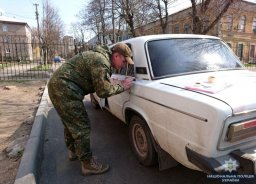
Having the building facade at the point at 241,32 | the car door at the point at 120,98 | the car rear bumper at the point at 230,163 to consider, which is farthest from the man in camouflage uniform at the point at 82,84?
the building facade at the point at 241,32

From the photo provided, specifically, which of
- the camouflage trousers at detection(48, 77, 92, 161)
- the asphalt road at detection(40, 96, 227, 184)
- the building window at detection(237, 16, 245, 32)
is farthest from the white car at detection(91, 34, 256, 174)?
the building window at detection(237, 16, 245, 32)

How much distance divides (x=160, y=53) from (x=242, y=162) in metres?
1.82

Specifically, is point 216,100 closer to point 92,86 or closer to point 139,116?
point 139,116

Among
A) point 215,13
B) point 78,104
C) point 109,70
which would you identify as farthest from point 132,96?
point 215,13

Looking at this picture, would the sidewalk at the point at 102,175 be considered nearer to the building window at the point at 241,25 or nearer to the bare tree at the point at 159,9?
the bare tree at the point at 159,9

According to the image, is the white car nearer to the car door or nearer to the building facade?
the car door

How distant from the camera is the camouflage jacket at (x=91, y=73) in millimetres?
2930

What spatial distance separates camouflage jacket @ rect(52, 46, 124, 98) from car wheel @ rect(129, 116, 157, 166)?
58 centimetres

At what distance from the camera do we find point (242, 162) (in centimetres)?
206

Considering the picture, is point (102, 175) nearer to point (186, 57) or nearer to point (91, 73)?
point (91, 73)

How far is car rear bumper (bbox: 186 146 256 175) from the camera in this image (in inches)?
79.3

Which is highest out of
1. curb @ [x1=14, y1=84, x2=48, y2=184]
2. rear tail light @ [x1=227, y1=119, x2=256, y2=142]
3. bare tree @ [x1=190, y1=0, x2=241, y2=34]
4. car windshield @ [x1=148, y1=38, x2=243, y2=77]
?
bare tree @ [x1=190, y1=0, x2=241, y2=34]

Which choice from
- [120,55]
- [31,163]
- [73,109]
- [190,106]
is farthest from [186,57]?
[31,163]

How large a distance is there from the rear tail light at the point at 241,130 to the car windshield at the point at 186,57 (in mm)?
1262
